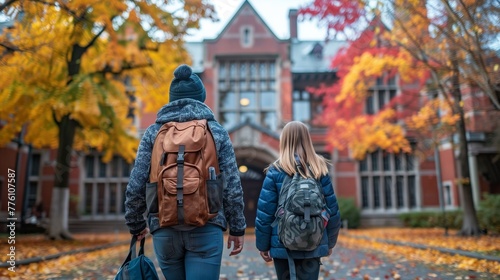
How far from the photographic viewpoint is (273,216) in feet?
10.3

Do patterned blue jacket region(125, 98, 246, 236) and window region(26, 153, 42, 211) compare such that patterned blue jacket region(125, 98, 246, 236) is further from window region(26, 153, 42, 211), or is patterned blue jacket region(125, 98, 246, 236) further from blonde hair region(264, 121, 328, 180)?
window region(26, 153, 42, 211)

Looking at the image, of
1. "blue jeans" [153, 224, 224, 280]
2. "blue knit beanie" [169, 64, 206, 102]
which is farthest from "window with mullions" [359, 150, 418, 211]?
"blue jeans" [153, 224, 224, 280]

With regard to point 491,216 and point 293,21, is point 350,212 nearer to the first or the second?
point 491,216

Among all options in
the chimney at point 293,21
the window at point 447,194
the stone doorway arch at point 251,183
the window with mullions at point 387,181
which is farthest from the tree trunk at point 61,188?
the window at point 447,194

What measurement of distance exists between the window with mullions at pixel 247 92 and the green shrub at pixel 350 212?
474 cm

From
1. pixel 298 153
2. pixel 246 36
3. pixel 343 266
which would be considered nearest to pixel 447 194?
pixel 246 36

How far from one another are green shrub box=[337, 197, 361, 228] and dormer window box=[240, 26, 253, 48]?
343 inches

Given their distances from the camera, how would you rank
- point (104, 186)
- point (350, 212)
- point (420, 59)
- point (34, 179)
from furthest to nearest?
point (104, 186) → point (34, 179) → point (350, 212) → point (420, 59)

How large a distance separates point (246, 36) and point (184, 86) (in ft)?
65.6

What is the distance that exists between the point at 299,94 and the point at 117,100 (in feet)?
39.9

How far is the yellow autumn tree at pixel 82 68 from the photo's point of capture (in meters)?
9.24

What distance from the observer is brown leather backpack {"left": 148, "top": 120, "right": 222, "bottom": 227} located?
2.25m

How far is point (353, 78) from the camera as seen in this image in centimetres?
1502

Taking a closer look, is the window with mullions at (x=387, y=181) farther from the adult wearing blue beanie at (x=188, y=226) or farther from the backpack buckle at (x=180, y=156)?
the backpack buckle at (x=180, y=156)
